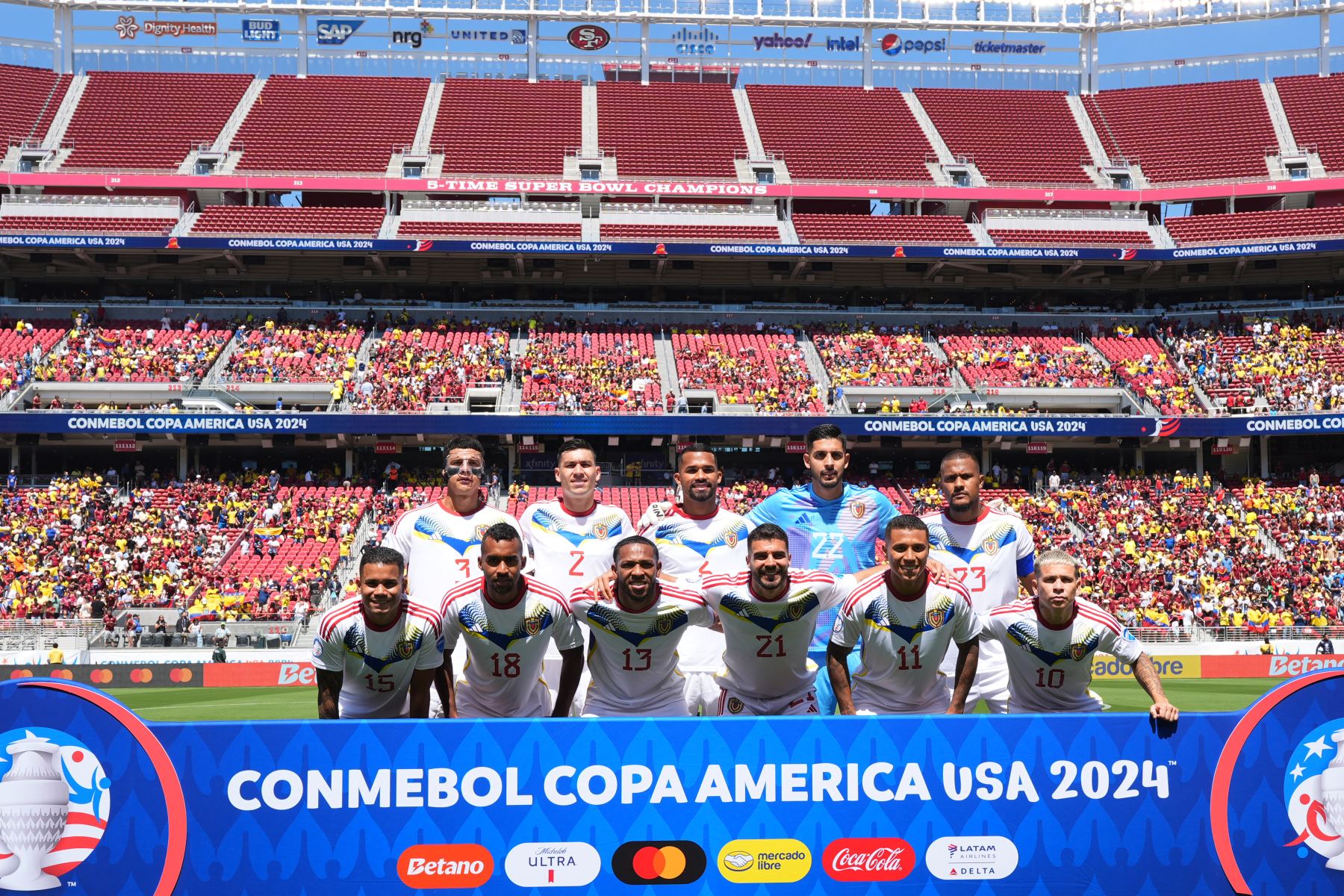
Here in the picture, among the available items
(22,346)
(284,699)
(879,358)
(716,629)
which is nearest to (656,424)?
(879,358)

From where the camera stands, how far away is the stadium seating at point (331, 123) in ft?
137

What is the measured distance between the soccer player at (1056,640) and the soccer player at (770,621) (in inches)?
40.4

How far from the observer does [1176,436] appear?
34219mm

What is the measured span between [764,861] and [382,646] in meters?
2.44

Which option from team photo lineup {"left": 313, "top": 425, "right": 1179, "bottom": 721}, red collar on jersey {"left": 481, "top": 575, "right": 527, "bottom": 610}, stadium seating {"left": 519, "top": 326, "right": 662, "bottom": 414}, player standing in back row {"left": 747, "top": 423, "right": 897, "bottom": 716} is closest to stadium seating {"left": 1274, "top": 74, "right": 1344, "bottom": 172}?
stadium seating {"left": 519, "top": 326, "right": 662, "bottom": 414}

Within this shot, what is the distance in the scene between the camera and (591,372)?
35.7 metres

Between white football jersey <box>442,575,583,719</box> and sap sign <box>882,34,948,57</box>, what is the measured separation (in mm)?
49711

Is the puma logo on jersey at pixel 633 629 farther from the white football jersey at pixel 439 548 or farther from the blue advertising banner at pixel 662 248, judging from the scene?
the blue advertising banner at pixel 662 248

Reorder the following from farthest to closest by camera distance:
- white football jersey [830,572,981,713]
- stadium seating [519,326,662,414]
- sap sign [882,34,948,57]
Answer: sap sign [882,34,948,57] < stadium seating [519,326,662,414] < white football jersey [830,572,981,713]

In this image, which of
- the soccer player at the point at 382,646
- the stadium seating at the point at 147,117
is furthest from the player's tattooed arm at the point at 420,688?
the stadium seating at the point at 147,117

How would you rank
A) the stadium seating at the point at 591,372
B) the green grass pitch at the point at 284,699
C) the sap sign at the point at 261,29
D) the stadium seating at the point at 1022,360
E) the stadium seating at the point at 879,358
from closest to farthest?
1. the green grass pitch at the point at 284,699
2. the stadium seating at the point at 591,372
3. the stadium seating at the point at 879,358
4. the stadium seating at the point at 1022,360
5. the sap sign at the point at 261,29

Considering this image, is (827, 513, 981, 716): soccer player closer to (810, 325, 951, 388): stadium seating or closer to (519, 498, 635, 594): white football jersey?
(519, 498, 635, 594): white football jersey

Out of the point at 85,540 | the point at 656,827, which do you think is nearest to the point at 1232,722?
the point at 656,827

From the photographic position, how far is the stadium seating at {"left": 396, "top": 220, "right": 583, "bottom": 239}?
38094 millimetres
